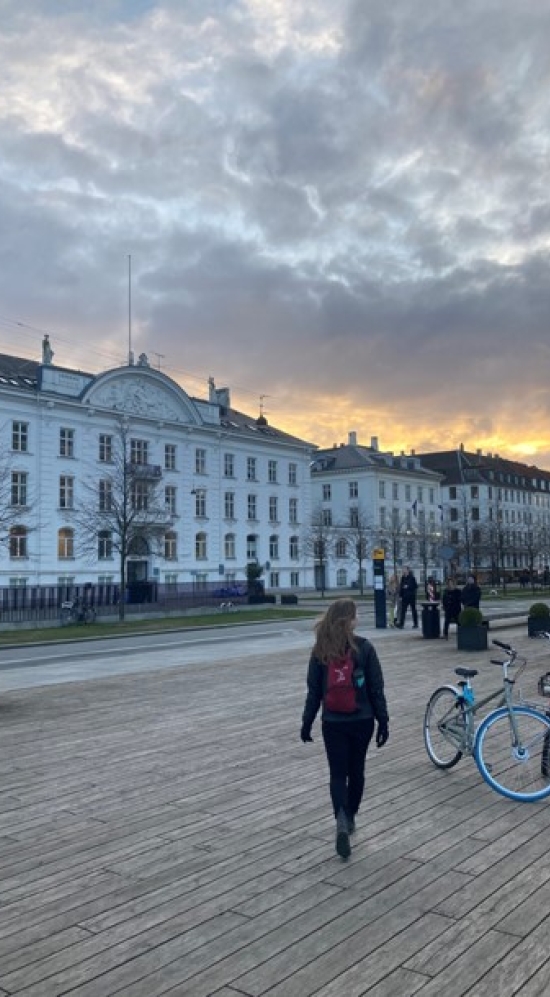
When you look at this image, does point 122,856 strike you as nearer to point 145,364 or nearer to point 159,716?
point 159,716

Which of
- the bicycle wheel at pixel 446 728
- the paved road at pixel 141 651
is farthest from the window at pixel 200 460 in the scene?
the bicycle wheel at pixel 446 728

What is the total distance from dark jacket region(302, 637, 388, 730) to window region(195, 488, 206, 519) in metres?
55.3

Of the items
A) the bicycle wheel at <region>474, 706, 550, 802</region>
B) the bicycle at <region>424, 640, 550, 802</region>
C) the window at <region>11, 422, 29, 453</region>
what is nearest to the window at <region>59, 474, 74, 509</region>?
the window at <region>11, 422, 29, 453</region>

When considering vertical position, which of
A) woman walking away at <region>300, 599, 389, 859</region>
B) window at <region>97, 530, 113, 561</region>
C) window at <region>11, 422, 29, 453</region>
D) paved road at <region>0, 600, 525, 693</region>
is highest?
window at <region>11, 422, 29, 453</region>

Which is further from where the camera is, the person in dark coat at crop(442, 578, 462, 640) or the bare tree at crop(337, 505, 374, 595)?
the bare tree at crop(337, 505, 374, 595)

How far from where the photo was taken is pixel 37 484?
49500 millimetres

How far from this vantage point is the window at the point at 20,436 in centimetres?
4834

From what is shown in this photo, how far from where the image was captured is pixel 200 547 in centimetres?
6078

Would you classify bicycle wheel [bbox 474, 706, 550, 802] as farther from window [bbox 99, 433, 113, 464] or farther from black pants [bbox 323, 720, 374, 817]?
window [bbox 99, 433, 113, 464]

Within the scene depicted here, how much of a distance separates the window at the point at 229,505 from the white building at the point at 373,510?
13.3 m

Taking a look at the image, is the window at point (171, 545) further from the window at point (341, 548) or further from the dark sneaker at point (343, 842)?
the dark sneaker at point (343, 842)

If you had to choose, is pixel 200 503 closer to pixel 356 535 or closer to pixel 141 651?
pixel 356 535

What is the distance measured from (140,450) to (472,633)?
41660 millimetres

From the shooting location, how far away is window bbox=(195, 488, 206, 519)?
60.8 meters
